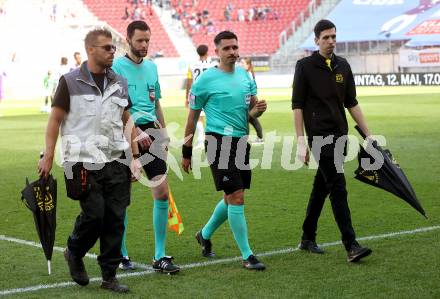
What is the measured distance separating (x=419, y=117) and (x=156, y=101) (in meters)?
18.2

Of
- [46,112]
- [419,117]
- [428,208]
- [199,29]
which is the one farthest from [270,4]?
[428,208]

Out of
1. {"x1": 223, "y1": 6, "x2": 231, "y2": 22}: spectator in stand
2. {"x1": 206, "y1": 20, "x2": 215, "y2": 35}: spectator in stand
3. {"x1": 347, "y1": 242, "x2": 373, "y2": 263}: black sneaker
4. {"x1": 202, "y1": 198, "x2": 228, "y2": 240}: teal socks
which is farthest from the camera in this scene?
{"x1": 223, "y1": 6, "x2": 231, "y2": 22}: spectator in stand

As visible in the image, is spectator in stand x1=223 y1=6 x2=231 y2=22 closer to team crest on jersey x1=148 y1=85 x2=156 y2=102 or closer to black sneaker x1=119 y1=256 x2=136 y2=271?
team crest on jersey x1=148 y1=85 x2=156 y2=102

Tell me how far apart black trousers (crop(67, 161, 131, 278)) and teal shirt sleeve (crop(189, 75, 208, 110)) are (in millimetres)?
1191

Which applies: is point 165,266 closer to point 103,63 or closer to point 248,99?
point 248,99

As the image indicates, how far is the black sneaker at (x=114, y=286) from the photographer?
686 centimetres

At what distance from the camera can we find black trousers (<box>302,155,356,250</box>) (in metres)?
7.85

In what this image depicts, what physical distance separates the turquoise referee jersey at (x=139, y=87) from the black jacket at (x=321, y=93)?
1.34m

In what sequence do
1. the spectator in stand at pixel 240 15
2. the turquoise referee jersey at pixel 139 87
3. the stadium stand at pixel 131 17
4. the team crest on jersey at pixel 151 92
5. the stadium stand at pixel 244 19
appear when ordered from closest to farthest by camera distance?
the turquoise referee jersey at pixel 139 87, the team crest on jersey at pixel 151 92, the stadium stand at pixel 131 17, the stadium stand at pixel 244 19, the spectator in stand at pixel 240 15

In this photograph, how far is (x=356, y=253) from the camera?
766 cm

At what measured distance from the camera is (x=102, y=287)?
23.0 ft

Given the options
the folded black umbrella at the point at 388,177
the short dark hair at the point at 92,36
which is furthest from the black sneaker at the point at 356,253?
the short dark hair at the point at 92,36

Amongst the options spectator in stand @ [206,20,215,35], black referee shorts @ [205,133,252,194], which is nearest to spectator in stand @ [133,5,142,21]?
spectator in stand @ [206,20,215,35]

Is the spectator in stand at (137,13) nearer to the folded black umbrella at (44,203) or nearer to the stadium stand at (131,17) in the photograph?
the stadium stand at (131,17)
